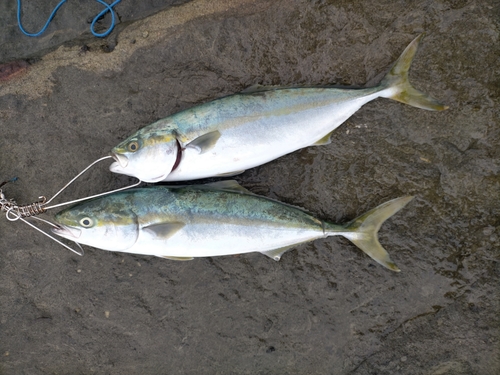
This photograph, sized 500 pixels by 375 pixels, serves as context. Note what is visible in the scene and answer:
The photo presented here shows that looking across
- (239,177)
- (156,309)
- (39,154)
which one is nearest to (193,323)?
(156,309)

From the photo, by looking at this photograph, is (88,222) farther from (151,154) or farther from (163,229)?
(151,154)

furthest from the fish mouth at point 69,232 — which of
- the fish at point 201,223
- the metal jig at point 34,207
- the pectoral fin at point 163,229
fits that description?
the pectoral fin at point 163,229

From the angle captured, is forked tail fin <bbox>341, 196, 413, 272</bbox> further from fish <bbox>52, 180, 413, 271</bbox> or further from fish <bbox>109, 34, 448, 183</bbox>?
fish <bbox>109, 34, 448, 183</bbox>

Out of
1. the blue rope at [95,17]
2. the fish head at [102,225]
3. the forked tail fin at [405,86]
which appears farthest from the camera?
the blue rope at [95,17]

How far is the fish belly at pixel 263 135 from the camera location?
124 inches

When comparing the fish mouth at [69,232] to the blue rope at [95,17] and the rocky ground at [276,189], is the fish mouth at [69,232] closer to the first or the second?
the rocky ground at [276,189]

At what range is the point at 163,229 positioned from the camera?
3078 mm

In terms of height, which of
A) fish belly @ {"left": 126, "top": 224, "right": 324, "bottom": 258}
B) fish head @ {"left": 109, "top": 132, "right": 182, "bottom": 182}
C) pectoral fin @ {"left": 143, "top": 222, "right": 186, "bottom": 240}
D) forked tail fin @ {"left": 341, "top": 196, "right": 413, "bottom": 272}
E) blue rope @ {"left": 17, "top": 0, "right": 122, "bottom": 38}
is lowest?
forked tail fin @ {"left": 341, "top": 196, "right": 413, "bottom": 272}

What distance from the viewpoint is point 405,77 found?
10.6 ft

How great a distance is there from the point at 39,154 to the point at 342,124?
280 cm

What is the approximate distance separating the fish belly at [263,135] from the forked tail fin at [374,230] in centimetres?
81

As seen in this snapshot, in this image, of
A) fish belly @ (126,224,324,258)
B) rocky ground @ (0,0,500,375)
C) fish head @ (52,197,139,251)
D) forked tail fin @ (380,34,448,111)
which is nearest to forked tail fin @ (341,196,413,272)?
rocky ground @ (0,0,500,375)

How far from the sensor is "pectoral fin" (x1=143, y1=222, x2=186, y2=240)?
3.08m

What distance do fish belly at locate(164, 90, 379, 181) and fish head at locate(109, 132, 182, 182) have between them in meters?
0.09
